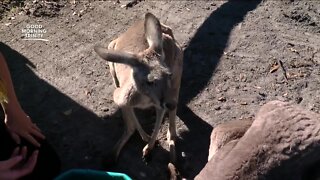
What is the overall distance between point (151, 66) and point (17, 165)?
0.89m

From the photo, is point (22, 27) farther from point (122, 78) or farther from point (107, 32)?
point (122, 78)

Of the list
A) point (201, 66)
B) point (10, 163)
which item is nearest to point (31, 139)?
point (10, 163)

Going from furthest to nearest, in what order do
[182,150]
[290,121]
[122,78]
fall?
[182,150]
[122,78]
[290,121]

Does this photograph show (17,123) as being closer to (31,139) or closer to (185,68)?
(31,139)

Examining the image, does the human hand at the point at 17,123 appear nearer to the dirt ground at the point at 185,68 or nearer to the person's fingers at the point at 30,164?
the person's fingers at the point at 30,164

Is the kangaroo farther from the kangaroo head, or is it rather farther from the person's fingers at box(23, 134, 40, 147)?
the person's fingers at box(23, 134, 40, 147)

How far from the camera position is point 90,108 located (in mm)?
3693

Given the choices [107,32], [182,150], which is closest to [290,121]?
[182,150]

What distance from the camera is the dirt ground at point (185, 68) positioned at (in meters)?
3.45

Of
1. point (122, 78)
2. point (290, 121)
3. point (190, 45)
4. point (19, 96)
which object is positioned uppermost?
point (290, 121)

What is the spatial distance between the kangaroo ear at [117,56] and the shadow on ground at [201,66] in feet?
2.50

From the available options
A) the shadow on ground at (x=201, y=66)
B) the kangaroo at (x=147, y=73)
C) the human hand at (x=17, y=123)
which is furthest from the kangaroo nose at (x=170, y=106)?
the human hand at (x=17, y=123)

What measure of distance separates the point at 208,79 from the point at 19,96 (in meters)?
1.37

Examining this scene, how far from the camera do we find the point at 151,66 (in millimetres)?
2926
